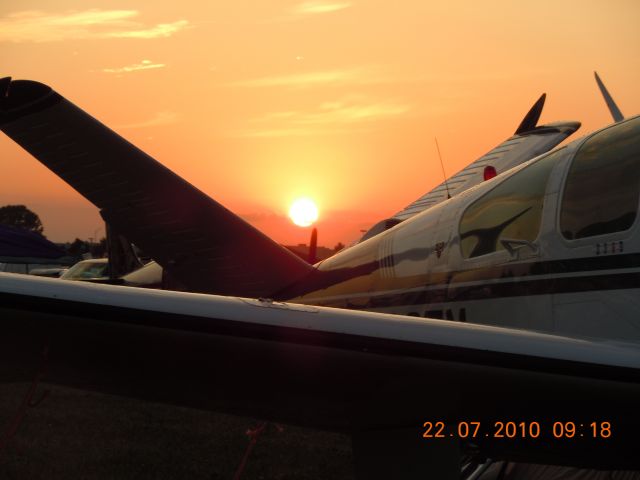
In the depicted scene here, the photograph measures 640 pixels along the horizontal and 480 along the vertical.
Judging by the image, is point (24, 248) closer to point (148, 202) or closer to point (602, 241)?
point (148, 202)

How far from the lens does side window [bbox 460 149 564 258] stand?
12.6 ft

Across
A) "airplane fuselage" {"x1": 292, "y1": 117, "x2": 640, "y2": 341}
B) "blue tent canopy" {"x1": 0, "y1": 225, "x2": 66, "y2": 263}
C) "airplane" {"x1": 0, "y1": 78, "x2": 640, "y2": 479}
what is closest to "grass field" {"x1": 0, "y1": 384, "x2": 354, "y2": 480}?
"airplane fuselage" {"x1": 292, "y1": 117, "x2": 640, "y2": 341}

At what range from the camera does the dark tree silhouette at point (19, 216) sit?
329ft

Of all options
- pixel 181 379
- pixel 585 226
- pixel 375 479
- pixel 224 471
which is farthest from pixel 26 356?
pixel 224 471

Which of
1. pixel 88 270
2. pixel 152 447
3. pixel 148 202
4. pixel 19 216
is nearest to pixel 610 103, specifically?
pixel 148 202

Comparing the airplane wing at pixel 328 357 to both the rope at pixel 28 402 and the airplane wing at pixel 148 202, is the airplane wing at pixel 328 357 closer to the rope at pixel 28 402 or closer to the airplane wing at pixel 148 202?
the rope at pixel 28 402

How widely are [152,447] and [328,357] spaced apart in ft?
14.9

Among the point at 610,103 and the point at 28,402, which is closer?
the point at 28,402

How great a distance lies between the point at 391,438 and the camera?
2.92 meters

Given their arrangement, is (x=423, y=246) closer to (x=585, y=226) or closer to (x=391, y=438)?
(x=585, y=226)

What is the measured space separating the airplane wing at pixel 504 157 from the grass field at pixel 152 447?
3.40 meters

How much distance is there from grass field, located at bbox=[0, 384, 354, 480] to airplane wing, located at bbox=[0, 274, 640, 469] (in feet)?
10.7

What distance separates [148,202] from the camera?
19.5ft

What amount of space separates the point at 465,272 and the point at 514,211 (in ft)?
1.37
